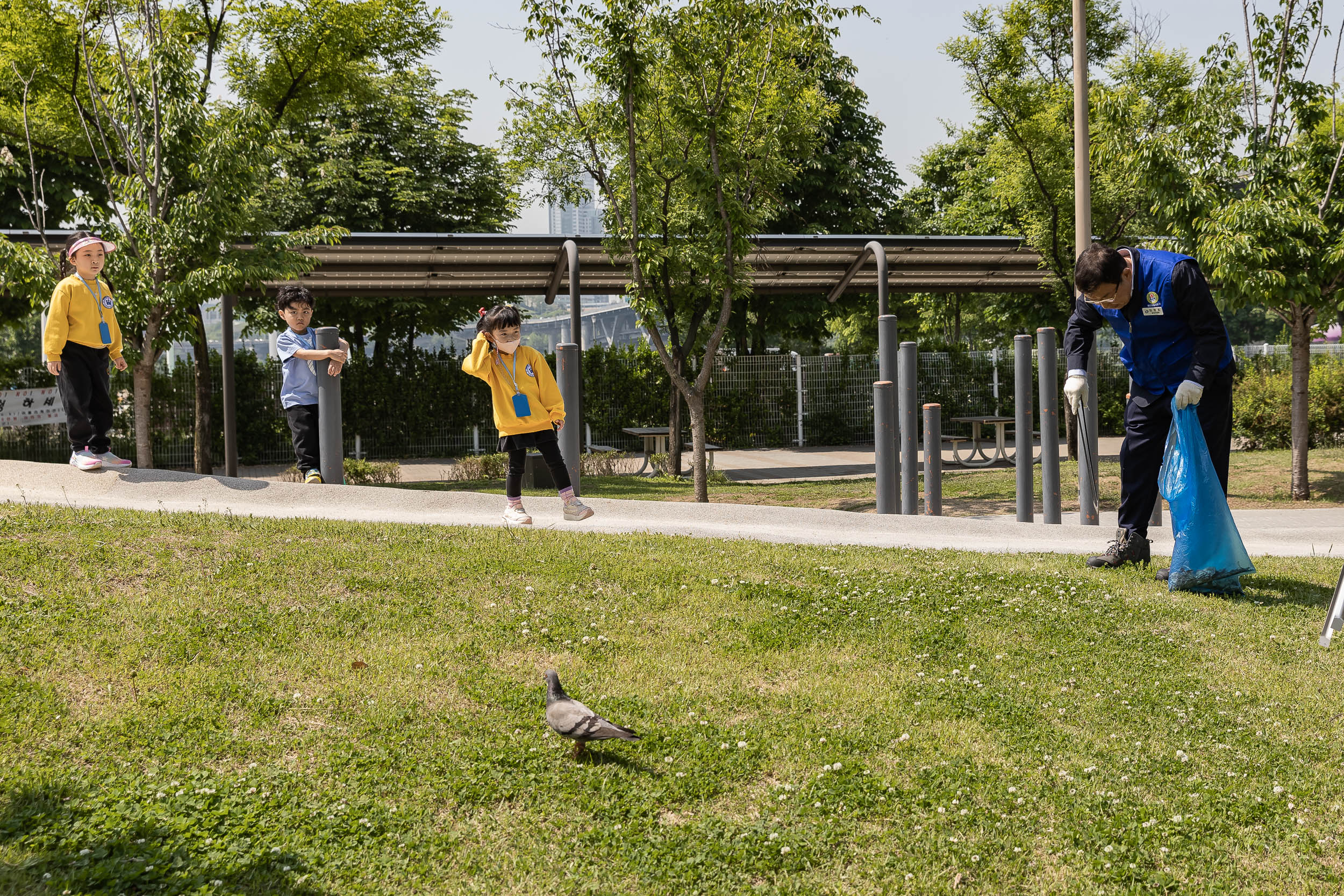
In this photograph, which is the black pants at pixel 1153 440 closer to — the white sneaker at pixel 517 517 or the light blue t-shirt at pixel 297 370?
the white sneaker at pixel 517 517

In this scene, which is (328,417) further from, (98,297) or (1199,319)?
(1199,319)

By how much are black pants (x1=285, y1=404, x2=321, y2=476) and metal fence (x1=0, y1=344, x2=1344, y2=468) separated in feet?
37.3

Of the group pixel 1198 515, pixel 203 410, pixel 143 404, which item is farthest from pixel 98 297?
pixel 1198 515

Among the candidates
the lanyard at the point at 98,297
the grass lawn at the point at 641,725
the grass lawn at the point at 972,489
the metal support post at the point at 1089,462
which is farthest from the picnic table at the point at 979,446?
the lanyard at the point at 98,297

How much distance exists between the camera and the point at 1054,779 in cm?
390

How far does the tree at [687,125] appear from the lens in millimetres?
12672

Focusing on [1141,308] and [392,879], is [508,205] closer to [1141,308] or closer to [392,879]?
[1141,308]

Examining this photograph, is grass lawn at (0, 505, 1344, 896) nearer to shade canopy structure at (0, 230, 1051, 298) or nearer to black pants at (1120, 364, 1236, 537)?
black pants at (1120, 364, 1236, 537)

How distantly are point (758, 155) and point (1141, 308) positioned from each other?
895 cm

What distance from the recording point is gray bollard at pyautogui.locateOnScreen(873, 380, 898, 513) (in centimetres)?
991

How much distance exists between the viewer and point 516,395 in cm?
769

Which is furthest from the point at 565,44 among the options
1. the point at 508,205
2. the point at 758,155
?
the point at 508,205

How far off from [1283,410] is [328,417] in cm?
1620

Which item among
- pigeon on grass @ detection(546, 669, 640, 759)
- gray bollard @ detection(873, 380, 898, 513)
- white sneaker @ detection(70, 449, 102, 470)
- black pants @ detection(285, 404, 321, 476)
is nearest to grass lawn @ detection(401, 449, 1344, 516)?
gray bollard @ detection(873, 380, 898, 513)
